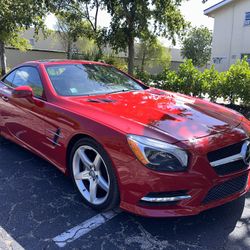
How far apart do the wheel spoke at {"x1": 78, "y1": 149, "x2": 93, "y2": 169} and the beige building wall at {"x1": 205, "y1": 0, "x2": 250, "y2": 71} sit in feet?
67.1

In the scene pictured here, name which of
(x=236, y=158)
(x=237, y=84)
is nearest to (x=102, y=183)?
(x=236, y=158)

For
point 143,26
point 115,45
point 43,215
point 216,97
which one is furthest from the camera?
point 115,45

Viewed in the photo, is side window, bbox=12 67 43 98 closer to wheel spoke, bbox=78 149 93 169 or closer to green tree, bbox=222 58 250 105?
wheel spoke, bbox=78 149 93 169

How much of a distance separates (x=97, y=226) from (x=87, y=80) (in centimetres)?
188

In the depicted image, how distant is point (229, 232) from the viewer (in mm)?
2826

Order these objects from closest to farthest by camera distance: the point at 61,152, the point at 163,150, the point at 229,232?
the point at 163,150, the point at 229,232, the point at 61,152

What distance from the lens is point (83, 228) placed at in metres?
2.88

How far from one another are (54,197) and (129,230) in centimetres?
99

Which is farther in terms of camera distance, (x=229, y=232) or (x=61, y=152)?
(x=61, y=152)

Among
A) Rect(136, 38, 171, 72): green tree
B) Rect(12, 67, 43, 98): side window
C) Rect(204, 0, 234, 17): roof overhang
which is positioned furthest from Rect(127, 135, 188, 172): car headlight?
Rect(136, 38, 171, 72): green tree

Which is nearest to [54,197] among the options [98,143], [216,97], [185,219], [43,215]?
[43,215]

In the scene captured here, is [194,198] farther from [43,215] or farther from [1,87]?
[1,87]

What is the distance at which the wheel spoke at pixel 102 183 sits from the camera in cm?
300

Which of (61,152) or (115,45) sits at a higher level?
(115,45)
